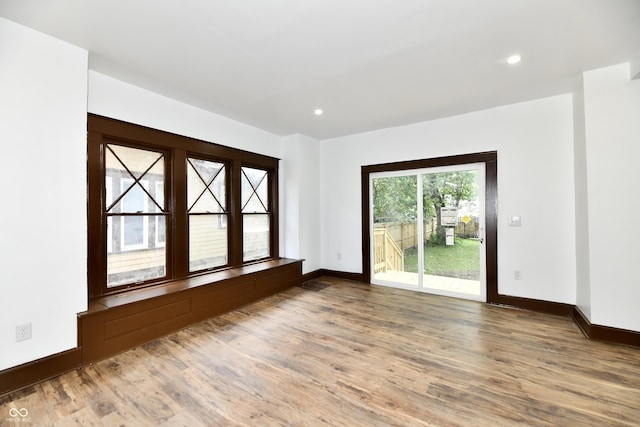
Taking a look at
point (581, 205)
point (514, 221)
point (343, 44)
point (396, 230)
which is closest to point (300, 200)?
point (396, 230)

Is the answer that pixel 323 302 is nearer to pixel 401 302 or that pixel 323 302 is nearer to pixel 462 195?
pixel 401 302

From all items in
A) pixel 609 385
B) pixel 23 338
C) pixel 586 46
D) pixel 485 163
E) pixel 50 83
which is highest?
pixel 586 46

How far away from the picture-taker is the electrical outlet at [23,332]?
207 centimetres

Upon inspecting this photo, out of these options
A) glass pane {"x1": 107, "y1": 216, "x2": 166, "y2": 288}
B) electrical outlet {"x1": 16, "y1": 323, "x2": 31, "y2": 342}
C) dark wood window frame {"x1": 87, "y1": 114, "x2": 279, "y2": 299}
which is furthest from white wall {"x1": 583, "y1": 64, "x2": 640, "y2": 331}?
electrical outlet {"x1": 16, "y1": 323, "x2": 31, "y2": 342}

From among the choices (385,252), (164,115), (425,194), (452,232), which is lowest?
(385,252)

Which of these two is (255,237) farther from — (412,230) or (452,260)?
(452,260)

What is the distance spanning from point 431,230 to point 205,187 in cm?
360

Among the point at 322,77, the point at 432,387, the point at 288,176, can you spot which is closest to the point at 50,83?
the point at 322,77

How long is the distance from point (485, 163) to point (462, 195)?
0.55 meters

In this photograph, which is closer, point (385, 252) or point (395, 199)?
point (395, 199)

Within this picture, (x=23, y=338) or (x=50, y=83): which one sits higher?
(x=50, y=83)

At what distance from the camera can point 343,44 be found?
7.57ft

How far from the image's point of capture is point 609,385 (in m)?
2.06

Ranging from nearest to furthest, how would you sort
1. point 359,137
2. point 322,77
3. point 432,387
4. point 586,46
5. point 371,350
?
point 432,387, point 586,46, point 371,350, point 322,77, point 359,137
